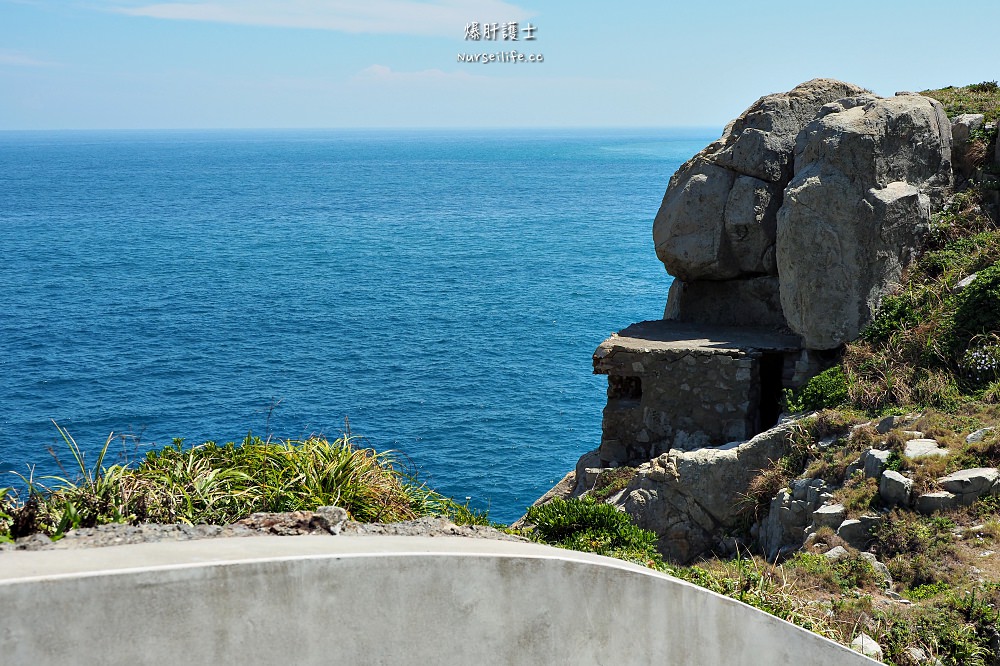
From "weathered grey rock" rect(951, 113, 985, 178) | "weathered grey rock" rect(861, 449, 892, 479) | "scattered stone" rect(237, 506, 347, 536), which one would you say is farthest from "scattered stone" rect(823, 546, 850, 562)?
"weathered grey rock" rect(951, 113, 985, 178)

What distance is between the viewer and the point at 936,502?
12.3 metres

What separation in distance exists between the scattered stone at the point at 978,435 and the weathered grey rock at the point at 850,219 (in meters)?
5.13

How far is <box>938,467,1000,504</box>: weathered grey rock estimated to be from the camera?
12.1 metres

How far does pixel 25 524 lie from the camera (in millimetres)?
7410

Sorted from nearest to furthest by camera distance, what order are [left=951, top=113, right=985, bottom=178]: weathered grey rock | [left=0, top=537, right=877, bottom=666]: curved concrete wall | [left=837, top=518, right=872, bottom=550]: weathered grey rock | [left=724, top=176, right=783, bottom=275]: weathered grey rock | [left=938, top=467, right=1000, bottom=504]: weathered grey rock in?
[left=0, top=537, right=877, bottom=666]: curved concrete wall, [left=938, top=467, right=1000, bottom=504]: weathered grey rock, [left=837, top=518, right=872, bottom=550]: weathered grey rock, [left=951, top=113, right=985, bottom=178]: weathered grey rock, [left=724, top=176, right=783, bottom=275]: weathered grey rock

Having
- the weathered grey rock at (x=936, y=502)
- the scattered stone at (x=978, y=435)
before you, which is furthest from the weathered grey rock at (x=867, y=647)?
the scattered stone at (x=978, y=435)

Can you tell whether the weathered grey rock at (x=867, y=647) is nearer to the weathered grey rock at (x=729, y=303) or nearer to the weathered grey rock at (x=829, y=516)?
the weathered grey rock at (x=829, y=516)

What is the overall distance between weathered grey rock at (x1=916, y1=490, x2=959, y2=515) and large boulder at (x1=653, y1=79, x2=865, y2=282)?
9.45 metres

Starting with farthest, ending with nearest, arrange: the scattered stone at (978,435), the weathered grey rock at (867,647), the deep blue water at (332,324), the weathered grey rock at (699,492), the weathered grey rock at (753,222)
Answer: the deep blue water at (332,324)
the weathered grey rock at (753,222)
the weathered grey rock at (699,492)
the scattered stone at (978,435)
the weathered grey rock at (867,647)

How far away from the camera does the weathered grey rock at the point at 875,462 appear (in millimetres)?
13562

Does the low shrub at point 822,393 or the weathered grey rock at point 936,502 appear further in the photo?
the low shrub at point 822,393

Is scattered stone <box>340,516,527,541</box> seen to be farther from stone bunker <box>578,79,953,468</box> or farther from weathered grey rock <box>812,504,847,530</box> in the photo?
stone bunker <box>578,79,953,468</box>

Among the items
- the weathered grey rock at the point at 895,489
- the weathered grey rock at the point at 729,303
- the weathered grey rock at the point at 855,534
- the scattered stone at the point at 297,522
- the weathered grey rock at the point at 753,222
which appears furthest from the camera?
the weathered grey rock at the point at 729,303

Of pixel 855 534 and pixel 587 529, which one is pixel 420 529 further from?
pixel 855 534
